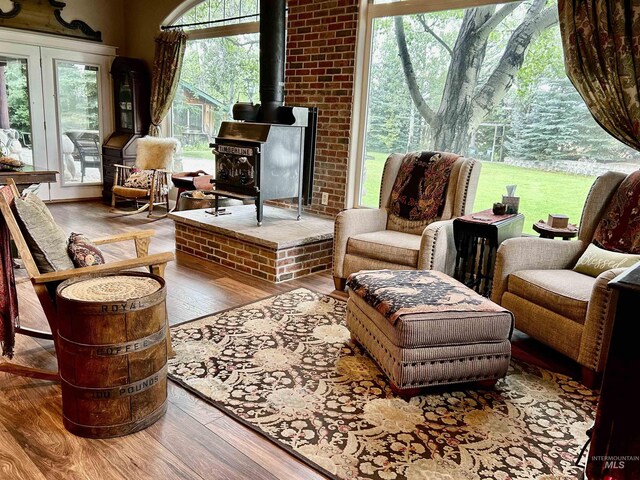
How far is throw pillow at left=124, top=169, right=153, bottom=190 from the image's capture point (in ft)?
19.9

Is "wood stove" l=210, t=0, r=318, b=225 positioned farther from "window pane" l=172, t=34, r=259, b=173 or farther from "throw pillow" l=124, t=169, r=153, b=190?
"throw pillow" l=124, t=169, r=153, b=190

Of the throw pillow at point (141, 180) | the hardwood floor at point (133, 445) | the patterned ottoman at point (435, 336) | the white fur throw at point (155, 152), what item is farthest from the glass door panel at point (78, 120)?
the patterned ottoman at point (435, 336)

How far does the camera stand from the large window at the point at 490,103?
3.48 meters

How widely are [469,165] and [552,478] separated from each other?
7.24 feet

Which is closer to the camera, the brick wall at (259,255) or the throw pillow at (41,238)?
the throw pillow at (41,238)

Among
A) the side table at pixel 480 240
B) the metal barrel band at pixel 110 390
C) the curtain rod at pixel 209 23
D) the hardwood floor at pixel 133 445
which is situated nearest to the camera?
the hardwood floor at pixel 133 445

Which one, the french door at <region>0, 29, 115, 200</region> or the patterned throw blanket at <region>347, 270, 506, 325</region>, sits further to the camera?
the french door at <region>0, 29, 115, 200</region>

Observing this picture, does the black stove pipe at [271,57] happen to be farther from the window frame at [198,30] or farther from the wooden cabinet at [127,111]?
the wooden cabinet at [127,111]

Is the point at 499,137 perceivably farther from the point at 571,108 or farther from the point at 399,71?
the point at 399,71

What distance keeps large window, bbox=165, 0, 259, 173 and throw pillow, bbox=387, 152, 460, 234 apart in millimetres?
2392

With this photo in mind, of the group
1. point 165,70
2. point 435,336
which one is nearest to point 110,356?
point 435,336

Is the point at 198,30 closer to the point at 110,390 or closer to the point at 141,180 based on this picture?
the point at 141,180

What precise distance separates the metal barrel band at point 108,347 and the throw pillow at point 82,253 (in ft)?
1.42

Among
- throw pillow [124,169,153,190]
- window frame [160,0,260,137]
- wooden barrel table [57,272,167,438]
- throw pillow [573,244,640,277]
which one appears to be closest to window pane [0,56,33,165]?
throw pillow [124,169,153,190]
